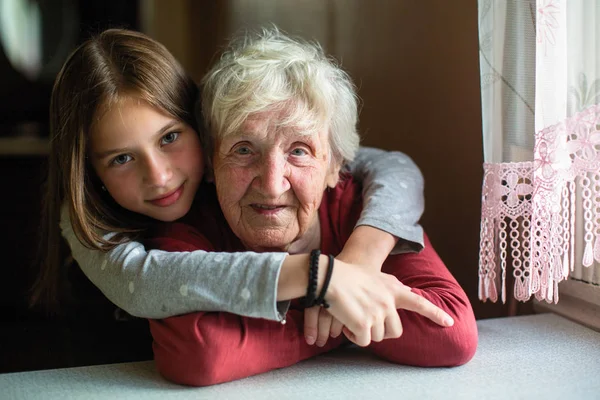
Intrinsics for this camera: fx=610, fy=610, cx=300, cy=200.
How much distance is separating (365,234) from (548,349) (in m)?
0.47

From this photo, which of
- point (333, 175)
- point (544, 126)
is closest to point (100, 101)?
point (333, 175)

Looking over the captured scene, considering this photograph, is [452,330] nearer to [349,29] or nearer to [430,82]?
[430,82]

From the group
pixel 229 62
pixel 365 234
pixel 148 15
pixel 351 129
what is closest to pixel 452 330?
pixel 365 234

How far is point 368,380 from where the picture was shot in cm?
113

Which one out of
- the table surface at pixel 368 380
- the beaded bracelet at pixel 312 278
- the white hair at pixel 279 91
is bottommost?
the table surface at pixel 368 380

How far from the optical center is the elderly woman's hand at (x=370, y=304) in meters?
1.09

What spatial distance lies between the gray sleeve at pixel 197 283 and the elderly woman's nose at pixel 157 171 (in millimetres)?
159

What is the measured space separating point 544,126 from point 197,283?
0.71 meters

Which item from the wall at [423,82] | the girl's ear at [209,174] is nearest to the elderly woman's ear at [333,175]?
the girl's ear at [209,174]

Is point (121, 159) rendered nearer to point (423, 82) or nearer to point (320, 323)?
point (320, 323)

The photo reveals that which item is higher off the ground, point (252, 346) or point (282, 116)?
point (282, 116)

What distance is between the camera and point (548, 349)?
4.25 feet

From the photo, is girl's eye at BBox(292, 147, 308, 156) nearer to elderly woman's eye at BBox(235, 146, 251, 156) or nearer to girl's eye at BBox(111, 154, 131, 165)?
elderly woman's eye at BBox(235, 146, 251, 156)

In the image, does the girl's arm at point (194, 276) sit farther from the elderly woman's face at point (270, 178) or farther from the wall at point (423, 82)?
the wall at point (423, 82)
